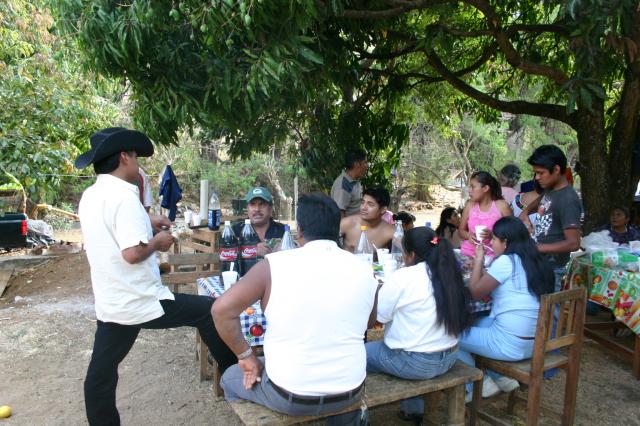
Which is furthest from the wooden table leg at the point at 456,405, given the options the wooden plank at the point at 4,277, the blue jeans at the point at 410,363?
the wooden plank at the point at 4,277

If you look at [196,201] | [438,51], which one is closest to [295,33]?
[438,51]

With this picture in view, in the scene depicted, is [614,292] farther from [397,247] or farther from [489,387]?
[397,247]

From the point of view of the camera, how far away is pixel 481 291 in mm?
2969

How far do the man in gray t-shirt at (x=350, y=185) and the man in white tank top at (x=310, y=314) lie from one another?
10.6 feet

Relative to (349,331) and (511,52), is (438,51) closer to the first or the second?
(511,52)

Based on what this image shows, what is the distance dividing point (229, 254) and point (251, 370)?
52.8 inches

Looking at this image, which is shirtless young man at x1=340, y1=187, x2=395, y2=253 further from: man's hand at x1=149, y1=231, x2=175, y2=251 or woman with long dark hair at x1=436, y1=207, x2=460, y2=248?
man's hand at x1=149, y1=231, x2=175, y2=251

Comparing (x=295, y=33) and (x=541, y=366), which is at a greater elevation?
(x=295, y=33)

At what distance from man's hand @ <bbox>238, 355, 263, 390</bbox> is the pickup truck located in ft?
25.7

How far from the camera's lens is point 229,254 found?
350 cm

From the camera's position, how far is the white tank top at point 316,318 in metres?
1.98

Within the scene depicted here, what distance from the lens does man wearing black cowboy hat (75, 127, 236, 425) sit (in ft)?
8.25

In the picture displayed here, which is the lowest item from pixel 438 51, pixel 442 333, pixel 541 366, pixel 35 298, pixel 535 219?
pixel 35 298

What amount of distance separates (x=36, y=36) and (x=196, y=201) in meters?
9.25
